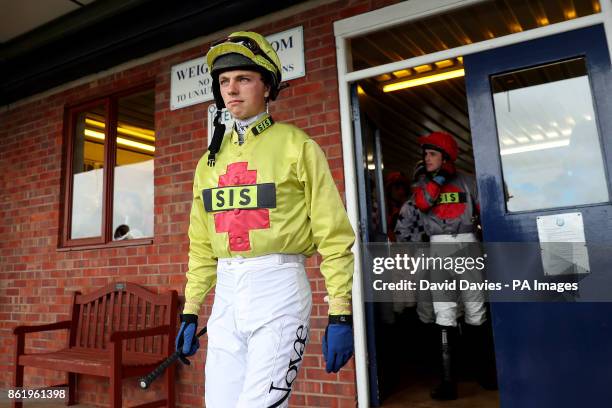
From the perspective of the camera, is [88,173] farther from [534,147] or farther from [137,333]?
[534,147]

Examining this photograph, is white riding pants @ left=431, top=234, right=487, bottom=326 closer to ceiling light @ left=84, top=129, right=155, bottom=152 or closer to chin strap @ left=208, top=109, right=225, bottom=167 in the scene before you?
chin strap @ left=208, top=109, right=225, bottom=167

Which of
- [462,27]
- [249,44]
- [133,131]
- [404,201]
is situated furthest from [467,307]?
[133,131]

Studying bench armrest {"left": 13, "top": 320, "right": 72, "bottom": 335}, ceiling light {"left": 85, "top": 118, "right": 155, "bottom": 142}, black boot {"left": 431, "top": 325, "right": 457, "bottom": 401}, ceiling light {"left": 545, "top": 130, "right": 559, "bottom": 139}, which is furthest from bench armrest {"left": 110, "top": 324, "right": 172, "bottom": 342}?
ceiling light {"left": 545, "top": 130, "right": 559, "bottom": 139}

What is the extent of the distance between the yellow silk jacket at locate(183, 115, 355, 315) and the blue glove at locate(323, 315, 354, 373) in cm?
4

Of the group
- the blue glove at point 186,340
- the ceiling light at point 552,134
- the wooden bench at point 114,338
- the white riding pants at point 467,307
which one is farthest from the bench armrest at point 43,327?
the ceiling light at point 552,134

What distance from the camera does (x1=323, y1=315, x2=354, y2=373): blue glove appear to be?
149 centimetres

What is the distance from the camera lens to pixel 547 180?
2781 millimetres

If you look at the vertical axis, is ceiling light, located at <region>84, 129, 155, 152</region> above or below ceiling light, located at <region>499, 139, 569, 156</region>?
above

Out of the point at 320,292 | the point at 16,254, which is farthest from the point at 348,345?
the point at 16,254

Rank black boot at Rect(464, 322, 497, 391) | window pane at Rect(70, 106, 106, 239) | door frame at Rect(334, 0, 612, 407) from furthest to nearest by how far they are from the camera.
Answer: window pane at Rect(70, 106, 106, 239) < black boot at Rect(464, 322, 497, 391) < door frame at Rect(334, 0, 612, 407)

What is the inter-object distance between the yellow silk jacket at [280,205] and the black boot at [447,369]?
86.6 inches

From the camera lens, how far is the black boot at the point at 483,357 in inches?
144

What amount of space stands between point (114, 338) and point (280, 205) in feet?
6.68

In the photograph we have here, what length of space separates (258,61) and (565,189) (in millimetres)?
2035
